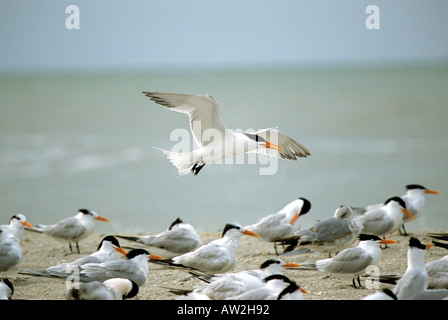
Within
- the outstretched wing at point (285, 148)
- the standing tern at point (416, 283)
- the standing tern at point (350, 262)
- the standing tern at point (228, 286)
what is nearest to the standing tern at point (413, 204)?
the outstretched wing at point (285, 148)

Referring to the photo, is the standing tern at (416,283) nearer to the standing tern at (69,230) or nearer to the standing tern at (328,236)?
the standing tern at (328,236)

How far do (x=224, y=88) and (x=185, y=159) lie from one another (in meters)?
14.7

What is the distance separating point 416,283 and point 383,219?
1.52 m

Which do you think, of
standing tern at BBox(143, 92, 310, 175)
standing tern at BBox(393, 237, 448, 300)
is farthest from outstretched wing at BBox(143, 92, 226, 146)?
standing tern at BBox(393, 237, 448, 300)

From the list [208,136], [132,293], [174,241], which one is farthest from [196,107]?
[132,293]

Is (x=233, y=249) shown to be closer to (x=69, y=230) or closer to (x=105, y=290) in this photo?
(x=105, y=290)

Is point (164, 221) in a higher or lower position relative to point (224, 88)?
lower

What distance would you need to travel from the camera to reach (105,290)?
311cm

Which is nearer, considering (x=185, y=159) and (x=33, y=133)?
(x=185, y=159)

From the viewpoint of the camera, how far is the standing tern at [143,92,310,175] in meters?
4.03

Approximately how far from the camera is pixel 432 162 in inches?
315

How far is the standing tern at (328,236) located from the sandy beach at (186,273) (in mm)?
196
